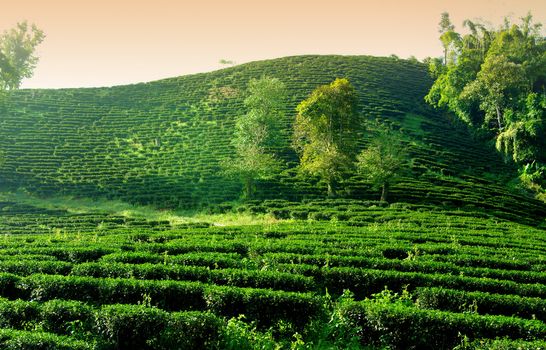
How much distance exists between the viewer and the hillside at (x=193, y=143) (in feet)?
157

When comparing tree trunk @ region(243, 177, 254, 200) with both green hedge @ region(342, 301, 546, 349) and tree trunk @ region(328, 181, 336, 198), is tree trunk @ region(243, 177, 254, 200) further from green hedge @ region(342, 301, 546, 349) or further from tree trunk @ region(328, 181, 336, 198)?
green hedge @ region(342, 301, 546, 349)

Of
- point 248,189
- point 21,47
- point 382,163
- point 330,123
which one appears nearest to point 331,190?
point 382,163

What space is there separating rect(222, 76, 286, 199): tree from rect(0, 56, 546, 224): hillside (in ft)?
6.83

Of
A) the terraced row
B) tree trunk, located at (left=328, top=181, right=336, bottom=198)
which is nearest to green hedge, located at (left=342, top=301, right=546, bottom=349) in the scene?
the terraced row

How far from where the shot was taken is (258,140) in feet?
177

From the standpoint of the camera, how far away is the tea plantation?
11.9m

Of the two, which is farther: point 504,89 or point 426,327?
point 504,89

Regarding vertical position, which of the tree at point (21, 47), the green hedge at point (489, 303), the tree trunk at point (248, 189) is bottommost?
the green hedge at point (489, 303)

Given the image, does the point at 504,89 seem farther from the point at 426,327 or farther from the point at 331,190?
the point at 426,327

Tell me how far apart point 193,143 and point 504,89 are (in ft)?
167

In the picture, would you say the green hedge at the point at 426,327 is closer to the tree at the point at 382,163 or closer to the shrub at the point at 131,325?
the shrub at the point at 131,325

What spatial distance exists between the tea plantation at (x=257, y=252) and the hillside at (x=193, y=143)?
0.38 meters

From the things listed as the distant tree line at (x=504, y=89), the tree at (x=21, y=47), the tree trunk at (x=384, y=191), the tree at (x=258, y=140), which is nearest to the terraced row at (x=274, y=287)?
the tree trunk at (x=384, y=191)

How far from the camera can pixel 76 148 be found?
61.3 metres
